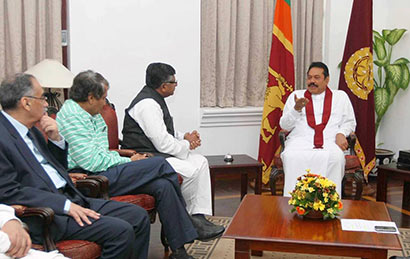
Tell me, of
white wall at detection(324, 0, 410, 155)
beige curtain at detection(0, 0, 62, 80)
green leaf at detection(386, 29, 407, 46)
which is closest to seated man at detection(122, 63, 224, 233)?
beige curtain at detection(0, 0, 62, 80)

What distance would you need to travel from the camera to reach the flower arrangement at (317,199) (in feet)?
10.7

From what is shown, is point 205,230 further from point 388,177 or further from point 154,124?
point 388,177

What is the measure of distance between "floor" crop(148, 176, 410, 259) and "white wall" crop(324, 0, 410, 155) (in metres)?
0.58

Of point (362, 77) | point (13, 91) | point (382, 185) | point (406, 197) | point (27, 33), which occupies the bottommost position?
point (406, 197)

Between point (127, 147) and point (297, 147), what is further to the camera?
point (297, 147)

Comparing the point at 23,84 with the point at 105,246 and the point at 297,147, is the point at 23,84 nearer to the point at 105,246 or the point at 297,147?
the point at 105,246

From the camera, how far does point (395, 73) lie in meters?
6.06

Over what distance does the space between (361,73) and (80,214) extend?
3.86 metres

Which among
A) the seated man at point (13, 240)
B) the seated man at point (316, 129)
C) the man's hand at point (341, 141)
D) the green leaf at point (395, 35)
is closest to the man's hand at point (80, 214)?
the seated man at point (13, 240)

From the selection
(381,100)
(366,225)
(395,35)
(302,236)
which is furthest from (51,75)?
(395,35)

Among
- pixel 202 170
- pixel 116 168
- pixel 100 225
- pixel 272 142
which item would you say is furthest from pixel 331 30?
pixel 100 225

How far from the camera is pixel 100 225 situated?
9.23ft

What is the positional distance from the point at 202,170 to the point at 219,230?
1.50 ft

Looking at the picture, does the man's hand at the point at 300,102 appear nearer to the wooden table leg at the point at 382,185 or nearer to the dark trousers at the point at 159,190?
the wooden table leg at the point at 382,185
